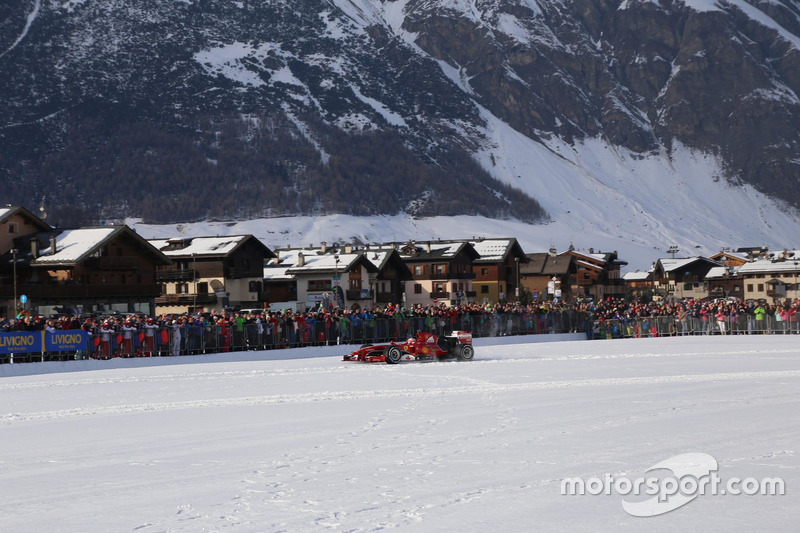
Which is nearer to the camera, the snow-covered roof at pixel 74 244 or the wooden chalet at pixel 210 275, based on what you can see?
the snow-covered roof at pixel 74 244

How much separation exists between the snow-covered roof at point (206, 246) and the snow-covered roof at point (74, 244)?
58.5 feet

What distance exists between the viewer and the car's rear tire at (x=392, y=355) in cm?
3619

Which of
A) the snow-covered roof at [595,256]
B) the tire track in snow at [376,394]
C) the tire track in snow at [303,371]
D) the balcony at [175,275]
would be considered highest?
the snow-covered roof at [595,256]

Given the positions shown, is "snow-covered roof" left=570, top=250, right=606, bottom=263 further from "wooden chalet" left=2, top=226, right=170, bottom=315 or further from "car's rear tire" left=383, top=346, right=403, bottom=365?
"car's rear tire" left=383, top=346, right=403, bottom=365

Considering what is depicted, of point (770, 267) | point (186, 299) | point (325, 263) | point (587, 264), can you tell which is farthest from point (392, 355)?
point (587, 264)

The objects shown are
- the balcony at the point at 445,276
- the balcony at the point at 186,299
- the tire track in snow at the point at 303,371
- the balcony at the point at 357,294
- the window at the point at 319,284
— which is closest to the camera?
the tire track in snow at the point at 303,371

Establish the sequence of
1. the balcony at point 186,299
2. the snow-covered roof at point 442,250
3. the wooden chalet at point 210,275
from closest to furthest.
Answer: the balcony at point 186,299 < the wooden chalet at point 210,275 < the snow-covered roof at point 442,250

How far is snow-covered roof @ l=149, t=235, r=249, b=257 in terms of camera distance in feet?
301

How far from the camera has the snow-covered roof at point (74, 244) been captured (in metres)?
69.6

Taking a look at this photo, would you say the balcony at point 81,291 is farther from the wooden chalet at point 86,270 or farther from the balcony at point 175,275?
the balcony at point 175,275

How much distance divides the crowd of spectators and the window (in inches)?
1359

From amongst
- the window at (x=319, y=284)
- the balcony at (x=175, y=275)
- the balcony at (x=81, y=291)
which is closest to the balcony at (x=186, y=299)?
Answer: the balcony at (x=175, y=275)

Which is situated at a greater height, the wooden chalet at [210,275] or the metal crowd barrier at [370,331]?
the wooden chalet at [210,275]

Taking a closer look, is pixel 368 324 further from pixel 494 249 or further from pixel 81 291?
pixel 494 249
